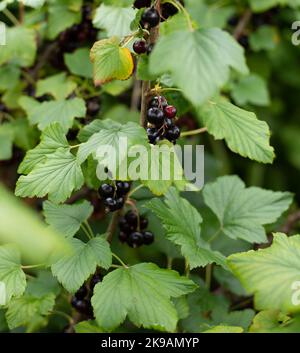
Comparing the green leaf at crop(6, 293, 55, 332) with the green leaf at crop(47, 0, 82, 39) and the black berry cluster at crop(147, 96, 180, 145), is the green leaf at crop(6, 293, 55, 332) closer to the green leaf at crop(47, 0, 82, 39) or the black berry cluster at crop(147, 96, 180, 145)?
the black berry cluster at crop(147, 96, 180, 145)

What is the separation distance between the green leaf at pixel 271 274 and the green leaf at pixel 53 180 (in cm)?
35

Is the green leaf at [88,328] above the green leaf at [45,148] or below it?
below

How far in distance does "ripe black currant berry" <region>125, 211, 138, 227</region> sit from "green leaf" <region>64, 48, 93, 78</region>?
1.68ft

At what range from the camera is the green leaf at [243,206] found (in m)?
1.35

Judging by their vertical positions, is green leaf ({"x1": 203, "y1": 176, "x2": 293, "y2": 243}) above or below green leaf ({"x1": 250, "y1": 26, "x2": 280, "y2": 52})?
below

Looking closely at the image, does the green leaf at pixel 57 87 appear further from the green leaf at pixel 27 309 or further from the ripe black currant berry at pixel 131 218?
the green leaf at pixel 27 309

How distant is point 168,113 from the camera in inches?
41.6

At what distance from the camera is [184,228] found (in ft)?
3.90

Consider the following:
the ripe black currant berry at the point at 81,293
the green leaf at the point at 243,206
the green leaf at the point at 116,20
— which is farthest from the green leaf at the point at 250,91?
the ripe black currant berry at the point at 81,293

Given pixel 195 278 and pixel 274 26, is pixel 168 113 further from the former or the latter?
pixel 274 26

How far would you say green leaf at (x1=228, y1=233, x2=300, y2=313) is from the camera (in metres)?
0.91

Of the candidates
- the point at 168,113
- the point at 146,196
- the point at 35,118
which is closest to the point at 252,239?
the point at 146,196

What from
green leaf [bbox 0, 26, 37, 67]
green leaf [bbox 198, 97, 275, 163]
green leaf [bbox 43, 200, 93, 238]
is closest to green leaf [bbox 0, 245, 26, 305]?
green leaf [bbox 43, 200, 93, 238]

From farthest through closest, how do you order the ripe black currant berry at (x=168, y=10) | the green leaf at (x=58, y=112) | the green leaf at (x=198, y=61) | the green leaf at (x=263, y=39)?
the green leaf at (x=263, y=39) < the green leaf at (x=58, y=112) < the ripe black currant berry at (x=168, y=10) < the green leaf at (x=198, y=61)
